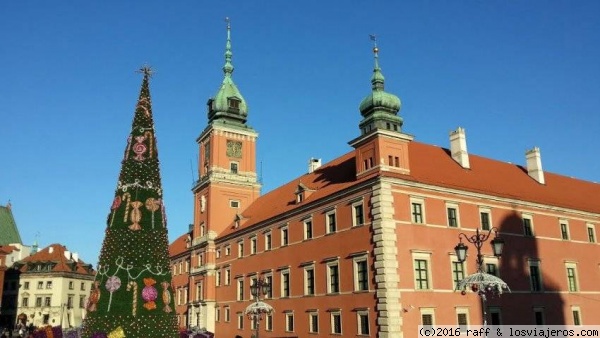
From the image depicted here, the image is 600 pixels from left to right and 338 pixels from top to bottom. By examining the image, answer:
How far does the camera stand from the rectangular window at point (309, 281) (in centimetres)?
3200

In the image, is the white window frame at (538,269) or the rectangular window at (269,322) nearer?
the white window frame at (538,269)

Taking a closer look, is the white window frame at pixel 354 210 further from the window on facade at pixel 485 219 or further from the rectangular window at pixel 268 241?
the rectangular window at pixel 268 241

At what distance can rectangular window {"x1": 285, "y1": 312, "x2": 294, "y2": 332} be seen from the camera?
110ft

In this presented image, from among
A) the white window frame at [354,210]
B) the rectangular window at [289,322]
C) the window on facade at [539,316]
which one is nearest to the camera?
Answer: the white window frame at [354,210]

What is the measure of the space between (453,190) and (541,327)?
915cm

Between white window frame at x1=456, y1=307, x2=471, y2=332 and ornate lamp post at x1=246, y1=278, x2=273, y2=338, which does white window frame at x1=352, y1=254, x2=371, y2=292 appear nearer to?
ornate lamp post at x1=246, y1=278, x2=273, y2=338

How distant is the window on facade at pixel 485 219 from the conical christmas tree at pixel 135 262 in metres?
19.9

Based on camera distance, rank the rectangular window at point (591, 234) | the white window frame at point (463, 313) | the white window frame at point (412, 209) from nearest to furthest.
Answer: the white window frame at point (463, 313), the white window frame at point (412, 209), the rectangular window at point (591, 234)

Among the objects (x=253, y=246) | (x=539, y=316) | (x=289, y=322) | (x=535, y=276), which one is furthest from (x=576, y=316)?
(x=253, y=246)

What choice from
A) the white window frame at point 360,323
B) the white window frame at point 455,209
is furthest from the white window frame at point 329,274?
the white window frame at point 455,209

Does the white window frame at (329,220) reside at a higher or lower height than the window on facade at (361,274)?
higher

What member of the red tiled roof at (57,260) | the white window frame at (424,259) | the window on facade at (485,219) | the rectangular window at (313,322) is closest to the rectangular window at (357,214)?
the white window frame at (424,259)

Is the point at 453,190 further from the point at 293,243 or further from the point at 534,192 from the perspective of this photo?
the point at 293,243

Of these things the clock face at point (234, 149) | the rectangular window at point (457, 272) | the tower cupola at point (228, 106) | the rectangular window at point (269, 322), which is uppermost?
the tower cupola at point (228, 106)
